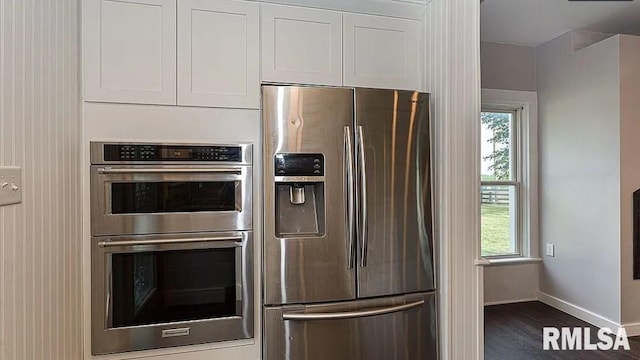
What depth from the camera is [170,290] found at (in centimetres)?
178

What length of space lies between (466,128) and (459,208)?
1.38 ft

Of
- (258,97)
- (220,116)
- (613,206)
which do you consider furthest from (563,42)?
(220,116)

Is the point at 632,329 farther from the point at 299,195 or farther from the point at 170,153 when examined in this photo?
the point at 170,153

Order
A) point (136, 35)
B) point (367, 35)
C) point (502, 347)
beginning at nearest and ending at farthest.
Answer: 1. point (136, 35)
2. point (367, 35)
3. point (502, 347)

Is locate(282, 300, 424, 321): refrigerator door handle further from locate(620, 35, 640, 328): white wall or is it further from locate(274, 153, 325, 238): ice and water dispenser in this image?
locate(620, 35, 640, 328): white wall

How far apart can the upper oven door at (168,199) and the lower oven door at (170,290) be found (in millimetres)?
58

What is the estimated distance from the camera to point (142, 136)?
71.2 inches

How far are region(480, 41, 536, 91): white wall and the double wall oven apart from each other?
2.81m

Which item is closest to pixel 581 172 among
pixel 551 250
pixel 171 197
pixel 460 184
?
pixel 551 250

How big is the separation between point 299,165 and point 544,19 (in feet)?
8.82

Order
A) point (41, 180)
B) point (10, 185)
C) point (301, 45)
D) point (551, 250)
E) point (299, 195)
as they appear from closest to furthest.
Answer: point (10, 185)
point (41, 180)
point (299, 195)
point (301, 45)
point (551, 250)

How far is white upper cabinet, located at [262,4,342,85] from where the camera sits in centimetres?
196

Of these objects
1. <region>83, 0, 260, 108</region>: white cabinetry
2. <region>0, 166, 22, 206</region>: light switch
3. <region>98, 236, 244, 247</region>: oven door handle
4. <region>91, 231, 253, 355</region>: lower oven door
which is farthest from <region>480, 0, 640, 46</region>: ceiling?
<region>0, 166, 22, 206</region>: light switch

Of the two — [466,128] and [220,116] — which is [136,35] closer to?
[220,116]
